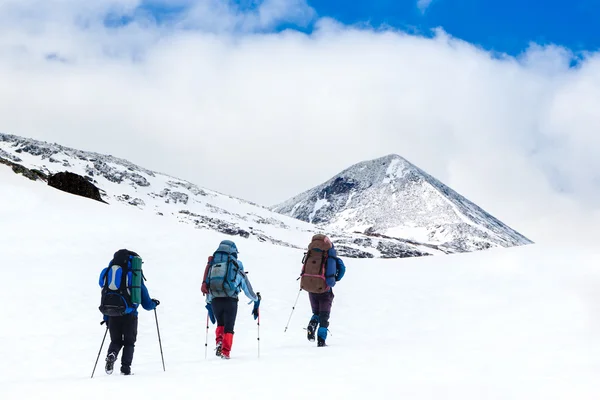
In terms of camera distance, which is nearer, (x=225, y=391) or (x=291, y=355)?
(x=225, y=391)

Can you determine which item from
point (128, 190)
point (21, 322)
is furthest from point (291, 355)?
point (128, 190)

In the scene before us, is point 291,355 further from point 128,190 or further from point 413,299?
point 128,190

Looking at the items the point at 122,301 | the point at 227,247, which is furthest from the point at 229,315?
the point at 122,301

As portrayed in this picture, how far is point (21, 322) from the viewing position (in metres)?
13.0

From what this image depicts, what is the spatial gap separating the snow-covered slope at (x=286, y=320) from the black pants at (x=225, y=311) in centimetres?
69

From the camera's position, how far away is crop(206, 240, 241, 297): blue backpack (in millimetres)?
9727

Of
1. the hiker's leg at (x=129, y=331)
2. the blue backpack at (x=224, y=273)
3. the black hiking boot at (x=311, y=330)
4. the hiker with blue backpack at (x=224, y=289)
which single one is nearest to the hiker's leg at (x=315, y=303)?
the black hiking boot at (x=311, y=330)

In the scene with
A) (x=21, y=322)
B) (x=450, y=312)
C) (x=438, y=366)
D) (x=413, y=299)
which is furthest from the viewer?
(x=413, y=299)

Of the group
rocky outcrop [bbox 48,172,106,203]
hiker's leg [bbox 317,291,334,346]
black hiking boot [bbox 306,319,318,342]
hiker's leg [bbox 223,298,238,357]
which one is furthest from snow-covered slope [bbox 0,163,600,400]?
rocky outcrop [bbox 48,172,106,203]

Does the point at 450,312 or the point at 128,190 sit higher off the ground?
the point at 128,190

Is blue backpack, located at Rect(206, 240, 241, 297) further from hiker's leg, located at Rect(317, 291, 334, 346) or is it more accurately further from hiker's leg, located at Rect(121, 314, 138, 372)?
hiker's leg, located at Rect(317, 291, 334, 346)

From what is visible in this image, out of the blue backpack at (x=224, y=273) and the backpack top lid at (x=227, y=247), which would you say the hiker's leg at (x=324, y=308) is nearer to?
the blue backpack at (x=224, y=273)

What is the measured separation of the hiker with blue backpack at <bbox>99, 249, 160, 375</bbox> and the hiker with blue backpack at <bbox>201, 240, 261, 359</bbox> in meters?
1.57

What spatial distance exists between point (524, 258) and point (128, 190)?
155m
